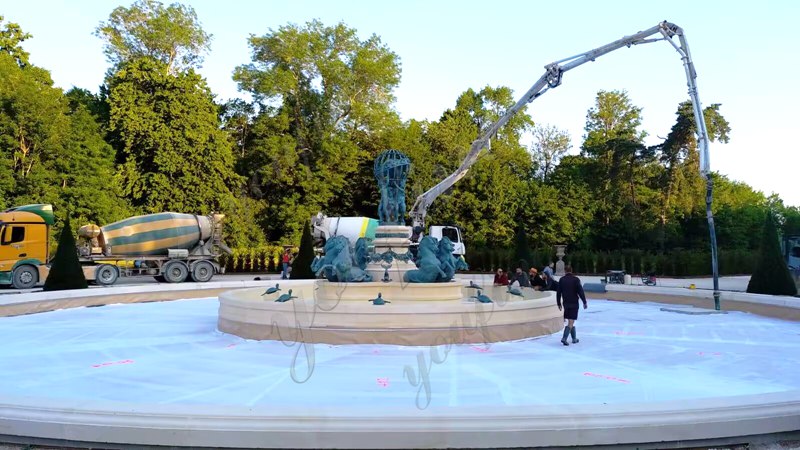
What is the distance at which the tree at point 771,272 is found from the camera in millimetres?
19375

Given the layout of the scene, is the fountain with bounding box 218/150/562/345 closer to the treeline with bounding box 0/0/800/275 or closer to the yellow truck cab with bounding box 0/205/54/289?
the yellow truck cab with bounding box 0/205/54/289

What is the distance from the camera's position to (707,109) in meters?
49.0

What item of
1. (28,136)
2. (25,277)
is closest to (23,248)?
(25,277)

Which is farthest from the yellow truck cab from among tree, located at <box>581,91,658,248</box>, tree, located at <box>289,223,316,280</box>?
tree, located at <box>581,91,658,248</box>

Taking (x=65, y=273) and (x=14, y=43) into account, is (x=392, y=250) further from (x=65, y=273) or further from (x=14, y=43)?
(x=14, y=43)

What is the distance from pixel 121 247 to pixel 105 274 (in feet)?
6.61

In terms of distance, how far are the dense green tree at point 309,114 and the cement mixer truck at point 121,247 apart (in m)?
14.3

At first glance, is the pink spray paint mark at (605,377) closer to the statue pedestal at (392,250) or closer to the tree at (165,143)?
the statue pedestal at (392,250)

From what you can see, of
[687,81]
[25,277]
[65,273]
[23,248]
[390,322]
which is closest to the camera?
[390,322]

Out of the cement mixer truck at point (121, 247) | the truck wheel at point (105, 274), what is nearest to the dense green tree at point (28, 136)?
the cement mixer truck at point (121, 247)

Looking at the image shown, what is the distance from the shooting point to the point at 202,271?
99.3 ft

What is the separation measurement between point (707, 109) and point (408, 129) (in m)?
23.6

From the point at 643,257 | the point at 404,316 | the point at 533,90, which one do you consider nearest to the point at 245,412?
the point at 404,316

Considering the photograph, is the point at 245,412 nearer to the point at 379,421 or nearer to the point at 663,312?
the point at 379,421
